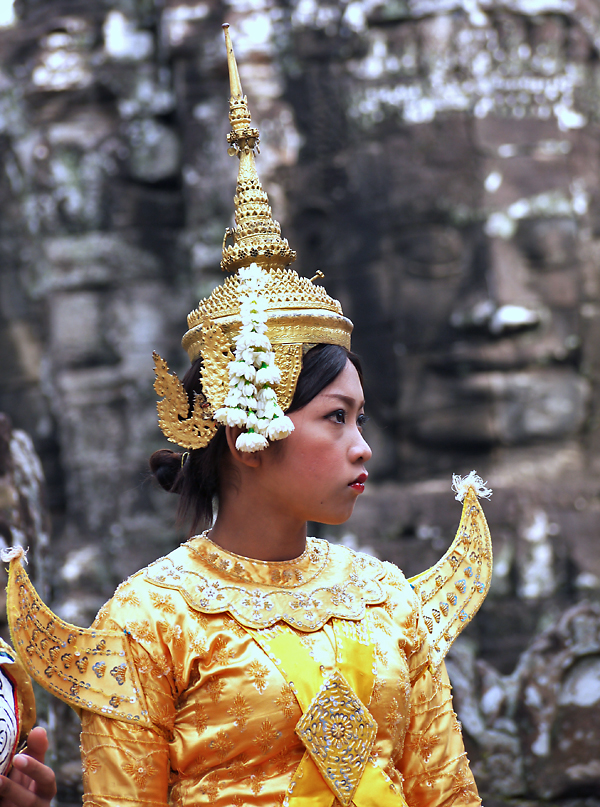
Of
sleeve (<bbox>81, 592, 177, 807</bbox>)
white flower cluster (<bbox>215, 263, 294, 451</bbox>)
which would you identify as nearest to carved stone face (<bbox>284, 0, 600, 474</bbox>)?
white flower cluster (<bbox>215, 263, 294, 451</bbox>)

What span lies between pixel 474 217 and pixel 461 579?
3032mm

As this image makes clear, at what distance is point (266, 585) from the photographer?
1.85 m

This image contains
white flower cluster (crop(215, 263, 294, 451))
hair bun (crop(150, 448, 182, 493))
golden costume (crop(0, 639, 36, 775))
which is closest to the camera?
golden costume (crop(0, 639, 36, 775))

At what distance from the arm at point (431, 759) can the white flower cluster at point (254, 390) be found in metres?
0.66

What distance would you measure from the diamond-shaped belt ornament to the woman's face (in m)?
0.34

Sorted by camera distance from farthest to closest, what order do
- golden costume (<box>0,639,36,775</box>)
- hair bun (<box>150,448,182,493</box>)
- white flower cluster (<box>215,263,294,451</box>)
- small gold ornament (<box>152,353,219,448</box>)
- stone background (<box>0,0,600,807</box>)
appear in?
1. stone background (<box>0,0,600,807</box>)
2. hair bun (<box>150,448,182,493</box>)
3. small gold ornament (<box>152,353,219,448</box>)
4. white flower cluster (<box>215,263,294,451</box>)
5. golden costume (<box>0,639,36,775</box>)

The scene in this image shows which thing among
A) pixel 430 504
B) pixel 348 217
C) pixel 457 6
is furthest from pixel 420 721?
pixel 457 6

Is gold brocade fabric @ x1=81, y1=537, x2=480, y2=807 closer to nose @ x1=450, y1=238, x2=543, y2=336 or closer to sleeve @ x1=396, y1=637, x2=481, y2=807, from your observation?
sleeve @ x1=396, y1=637, x2=481, y2=807

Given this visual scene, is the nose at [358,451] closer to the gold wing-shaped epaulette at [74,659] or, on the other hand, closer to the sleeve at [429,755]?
the sleeve at [429,755]

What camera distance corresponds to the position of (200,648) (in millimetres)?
1729

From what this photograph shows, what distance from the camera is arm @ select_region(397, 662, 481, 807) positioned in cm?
194

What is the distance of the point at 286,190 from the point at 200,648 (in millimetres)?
3755

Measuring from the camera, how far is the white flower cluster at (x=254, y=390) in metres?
1.77

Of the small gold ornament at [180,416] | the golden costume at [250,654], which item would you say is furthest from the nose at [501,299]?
the small gold ornament at [180,416]
